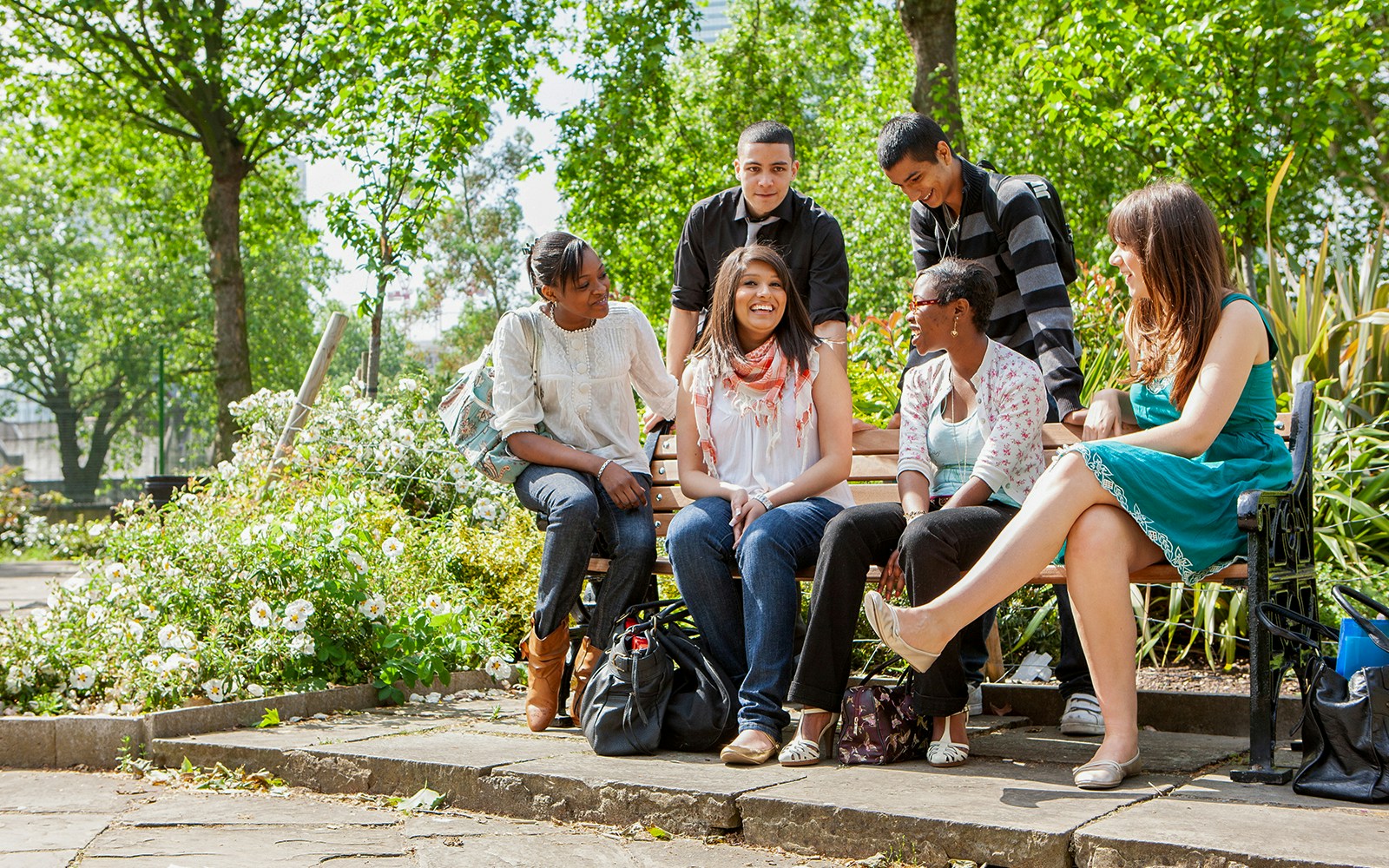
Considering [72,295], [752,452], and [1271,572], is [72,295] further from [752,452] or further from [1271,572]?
[1271,572]

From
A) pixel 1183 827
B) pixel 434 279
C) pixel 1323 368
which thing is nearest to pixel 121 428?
pixel 434 279

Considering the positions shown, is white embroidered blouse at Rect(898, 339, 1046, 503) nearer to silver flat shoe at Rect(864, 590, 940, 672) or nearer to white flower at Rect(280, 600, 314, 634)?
silver flat shoe at Rect(864, 590, 940, 672)

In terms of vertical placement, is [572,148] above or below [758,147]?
above

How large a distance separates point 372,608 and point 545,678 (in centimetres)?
97

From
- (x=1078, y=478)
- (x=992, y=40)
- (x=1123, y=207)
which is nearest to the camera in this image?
(x=1078, y=478)

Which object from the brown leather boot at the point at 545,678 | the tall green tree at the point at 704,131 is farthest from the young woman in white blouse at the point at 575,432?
the tall green tree at the point at 704,131

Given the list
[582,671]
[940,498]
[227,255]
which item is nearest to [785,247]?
[940,498]

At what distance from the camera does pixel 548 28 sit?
36.2ft

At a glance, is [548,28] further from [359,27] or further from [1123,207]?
[1123,207]

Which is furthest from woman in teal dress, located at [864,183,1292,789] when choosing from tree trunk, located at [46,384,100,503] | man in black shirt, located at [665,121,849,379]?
tree trunk, located at [46,384,100,503]

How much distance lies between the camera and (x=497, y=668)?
5.11m

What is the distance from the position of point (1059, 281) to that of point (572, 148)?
889 cm

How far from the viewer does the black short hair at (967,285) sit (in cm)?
345

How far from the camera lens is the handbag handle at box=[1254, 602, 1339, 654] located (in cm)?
279
